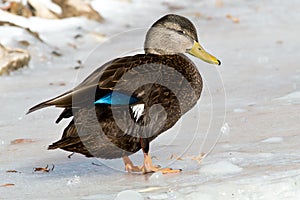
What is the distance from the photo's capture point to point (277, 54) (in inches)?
350

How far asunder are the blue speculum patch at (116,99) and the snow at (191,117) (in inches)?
18.0

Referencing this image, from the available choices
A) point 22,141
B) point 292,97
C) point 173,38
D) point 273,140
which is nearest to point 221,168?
point 273,140

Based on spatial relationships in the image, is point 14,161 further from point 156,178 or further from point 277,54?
point 277,54

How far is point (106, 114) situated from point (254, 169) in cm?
89

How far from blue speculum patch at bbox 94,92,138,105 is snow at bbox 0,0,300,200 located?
18.0 inches

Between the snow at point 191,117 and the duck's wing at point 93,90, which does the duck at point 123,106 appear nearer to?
the duck's wing at point 93,90

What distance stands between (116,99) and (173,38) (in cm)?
81

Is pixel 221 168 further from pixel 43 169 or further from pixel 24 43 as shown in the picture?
pixel 24 43

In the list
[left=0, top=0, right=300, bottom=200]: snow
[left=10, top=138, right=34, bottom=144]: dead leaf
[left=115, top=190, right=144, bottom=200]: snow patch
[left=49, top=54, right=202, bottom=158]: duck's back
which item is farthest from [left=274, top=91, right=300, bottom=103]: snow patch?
[left=115, top=190, right=144, bottom=200]: snow patch

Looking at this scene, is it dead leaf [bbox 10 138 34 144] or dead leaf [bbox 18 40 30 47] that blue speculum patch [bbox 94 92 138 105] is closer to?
dead leaf [bbox 10 138 34 144]

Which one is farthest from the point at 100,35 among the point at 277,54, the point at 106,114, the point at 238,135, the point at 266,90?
the point at 106,114

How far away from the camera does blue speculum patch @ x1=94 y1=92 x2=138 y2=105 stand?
14.5ft

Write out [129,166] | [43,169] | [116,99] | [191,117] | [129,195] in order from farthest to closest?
[191,117]
[43,169]
[129,166]
[116,99]
[129,195]

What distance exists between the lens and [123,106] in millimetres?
4473
